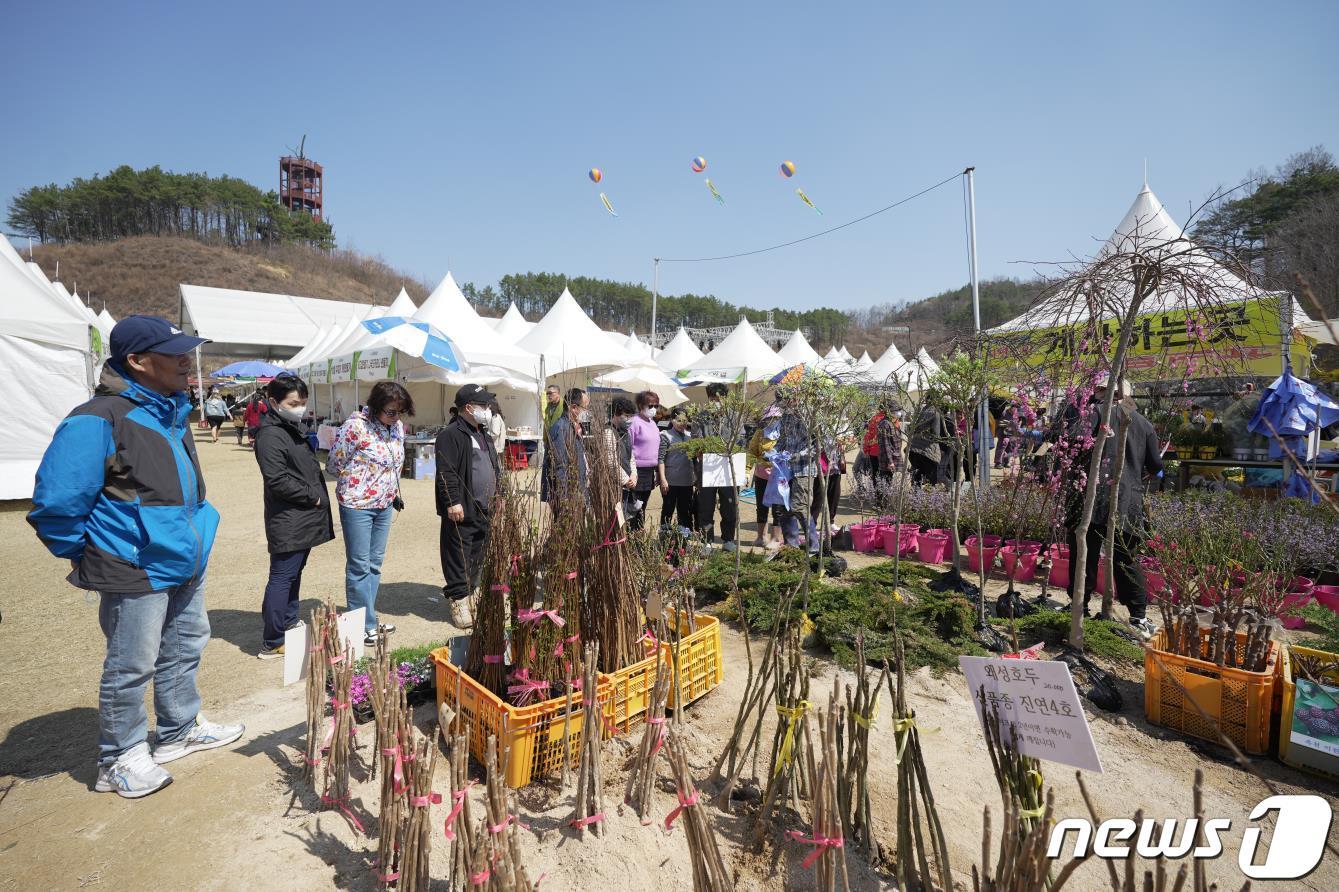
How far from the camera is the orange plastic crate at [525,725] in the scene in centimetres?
219

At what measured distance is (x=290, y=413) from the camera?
3.40 meters

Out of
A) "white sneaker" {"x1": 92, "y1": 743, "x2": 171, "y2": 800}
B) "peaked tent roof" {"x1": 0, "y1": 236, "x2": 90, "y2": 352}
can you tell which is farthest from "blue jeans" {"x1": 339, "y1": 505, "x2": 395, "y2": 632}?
"peaked tent roof" {"x1": 0, "y1": 236, "x2": 90, "y2": 352}

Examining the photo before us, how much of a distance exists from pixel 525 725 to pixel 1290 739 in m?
2.93

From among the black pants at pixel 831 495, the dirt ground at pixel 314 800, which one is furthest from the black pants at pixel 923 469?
the dirt ground at pixel 314 800

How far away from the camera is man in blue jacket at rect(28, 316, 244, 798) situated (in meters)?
2.03

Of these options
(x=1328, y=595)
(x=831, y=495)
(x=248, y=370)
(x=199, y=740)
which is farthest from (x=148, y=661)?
(x=248, y=370)

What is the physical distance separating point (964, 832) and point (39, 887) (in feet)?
9.38

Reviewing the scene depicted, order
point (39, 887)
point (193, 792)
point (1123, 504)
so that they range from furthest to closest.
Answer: point (1123, 504) < point (193, 792) < point (39, 887)

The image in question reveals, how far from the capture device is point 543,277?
199ft

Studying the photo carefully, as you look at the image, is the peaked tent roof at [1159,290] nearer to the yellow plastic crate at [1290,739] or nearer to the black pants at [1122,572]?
the black pants at [1122,572]

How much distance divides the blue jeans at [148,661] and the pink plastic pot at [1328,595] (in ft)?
20.4

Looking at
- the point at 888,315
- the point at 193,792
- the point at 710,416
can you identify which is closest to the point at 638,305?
the point at 888,315

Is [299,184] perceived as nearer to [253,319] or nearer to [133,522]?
[253,319]

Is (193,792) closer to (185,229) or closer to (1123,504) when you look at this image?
(1123,504)
